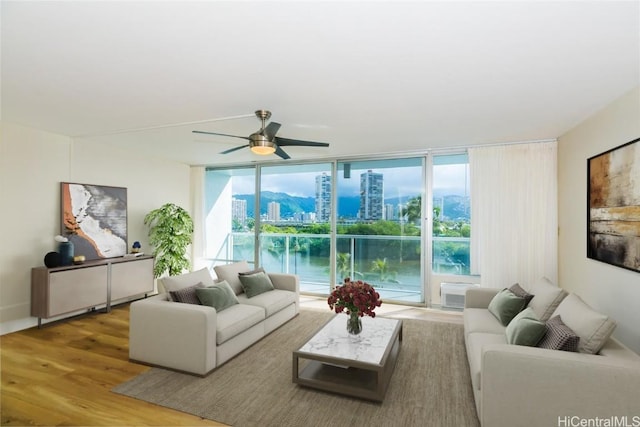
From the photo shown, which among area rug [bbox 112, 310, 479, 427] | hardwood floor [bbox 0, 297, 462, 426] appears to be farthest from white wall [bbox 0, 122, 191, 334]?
area rug [bbox 112, 310, 479, 427]

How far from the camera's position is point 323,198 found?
5789 millimetres

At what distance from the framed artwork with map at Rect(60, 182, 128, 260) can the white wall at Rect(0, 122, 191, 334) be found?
0.35ft

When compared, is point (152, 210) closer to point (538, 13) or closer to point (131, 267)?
point (131, 267)

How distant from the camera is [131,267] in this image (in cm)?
484

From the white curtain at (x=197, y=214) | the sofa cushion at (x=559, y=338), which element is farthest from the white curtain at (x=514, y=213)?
the white curtain at (x=197, y=214)

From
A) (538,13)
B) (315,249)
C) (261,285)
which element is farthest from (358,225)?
(538,13)

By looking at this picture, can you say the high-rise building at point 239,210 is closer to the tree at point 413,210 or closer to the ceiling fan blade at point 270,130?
the tree at point 413,210

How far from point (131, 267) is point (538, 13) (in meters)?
5.53

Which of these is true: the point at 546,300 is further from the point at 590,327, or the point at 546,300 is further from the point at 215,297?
the point at 215,297

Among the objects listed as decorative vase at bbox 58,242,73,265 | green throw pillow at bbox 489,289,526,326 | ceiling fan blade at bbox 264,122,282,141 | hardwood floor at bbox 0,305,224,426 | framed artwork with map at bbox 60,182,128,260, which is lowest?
hardwood floor at bbox 0,305,224,426

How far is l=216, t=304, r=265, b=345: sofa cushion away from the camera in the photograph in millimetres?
2908

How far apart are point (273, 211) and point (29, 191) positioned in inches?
142

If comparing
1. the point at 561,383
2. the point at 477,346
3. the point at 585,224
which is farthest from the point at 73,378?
the point at 585,224

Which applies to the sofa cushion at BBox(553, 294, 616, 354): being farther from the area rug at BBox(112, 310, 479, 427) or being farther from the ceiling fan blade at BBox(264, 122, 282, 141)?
the ceiling fan blade at BBox(264, 122, 282, 141)
